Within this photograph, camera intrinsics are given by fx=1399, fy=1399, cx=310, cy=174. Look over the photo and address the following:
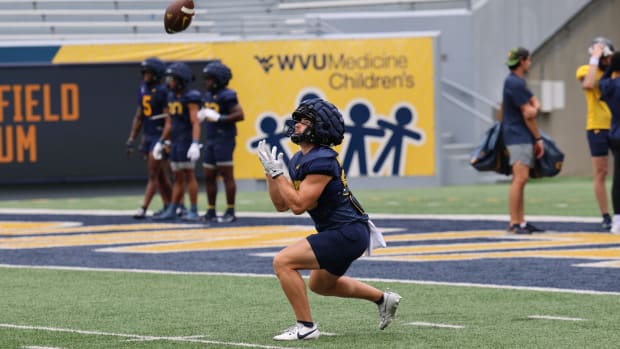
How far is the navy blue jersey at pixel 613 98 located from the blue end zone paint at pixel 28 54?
11161mm

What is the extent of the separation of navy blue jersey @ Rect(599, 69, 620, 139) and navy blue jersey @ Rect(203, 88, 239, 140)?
409cm

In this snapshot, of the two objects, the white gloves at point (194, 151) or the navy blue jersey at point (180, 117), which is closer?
the white gloves at point (194, 151)

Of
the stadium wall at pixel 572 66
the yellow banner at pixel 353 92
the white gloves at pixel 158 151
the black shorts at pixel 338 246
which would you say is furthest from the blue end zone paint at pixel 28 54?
the black shorts at pixel 338 246

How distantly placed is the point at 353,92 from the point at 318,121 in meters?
16.2

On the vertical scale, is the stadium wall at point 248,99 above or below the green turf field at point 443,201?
above

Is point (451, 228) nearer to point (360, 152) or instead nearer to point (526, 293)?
point (526, 293)

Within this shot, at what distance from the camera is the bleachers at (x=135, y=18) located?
24.0 metres

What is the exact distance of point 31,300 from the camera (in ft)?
29.7

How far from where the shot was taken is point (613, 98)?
42.9ft

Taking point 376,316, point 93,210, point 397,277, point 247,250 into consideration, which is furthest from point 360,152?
point 376,316

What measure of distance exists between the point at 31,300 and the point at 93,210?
9.23 meters

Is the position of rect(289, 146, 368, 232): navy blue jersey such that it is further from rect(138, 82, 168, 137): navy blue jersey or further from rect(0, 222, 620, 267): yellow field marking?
rect(138, 82, 168, 137): navy blue jersey

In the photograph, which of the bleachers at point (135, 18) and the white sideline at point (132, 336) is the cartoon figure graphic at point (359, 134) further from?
the white sideline at point (132, 336)

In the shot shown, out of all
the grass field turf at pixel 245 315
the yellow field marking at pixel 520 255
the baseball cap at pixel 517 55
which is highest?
the baseball cap at pixel 517 55
